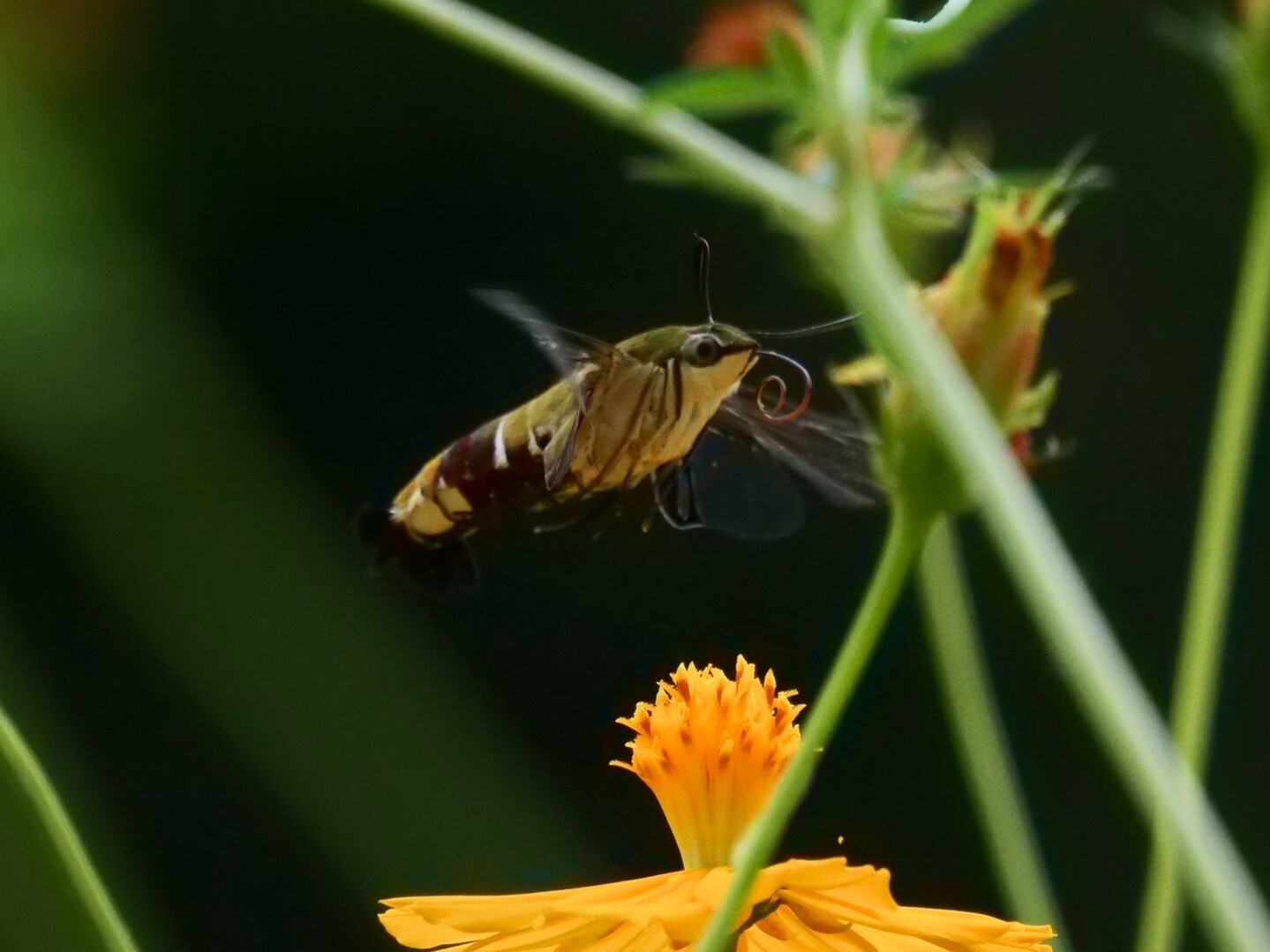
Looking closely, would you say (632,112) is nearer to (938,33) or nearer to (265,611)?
(938,33)

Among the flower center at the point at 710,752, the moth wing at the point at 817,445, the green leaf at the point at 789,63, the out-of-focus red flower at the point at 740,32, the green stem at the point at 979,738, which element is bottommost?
the green stem at the point at 979,738

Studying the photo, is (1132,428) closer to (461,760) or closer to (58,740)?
(461,760)

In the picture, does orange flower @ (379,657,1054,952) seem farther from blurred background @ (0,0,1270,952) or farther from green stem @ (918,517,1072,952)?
blurred background @ (0,0,1270,952)

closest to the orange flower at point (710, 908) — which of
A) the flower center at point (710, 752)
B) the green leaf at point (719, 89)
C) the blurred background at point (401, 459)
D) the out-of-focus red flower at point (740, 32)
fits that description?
the flower center at point (710, 752)

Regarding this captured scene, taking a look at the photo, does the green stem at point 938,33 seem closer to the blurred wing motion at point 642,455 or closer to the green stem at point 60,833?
the blurred wing motion at point 642,455

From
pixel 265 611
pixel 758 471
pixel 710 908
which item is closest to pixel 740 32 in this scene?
pixel 758 471

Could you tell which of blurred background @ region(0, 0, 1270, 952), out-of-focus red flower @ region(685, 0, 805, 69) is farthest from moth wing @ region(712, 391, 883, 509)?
blurred background @ region(0, 0, 1270, 952)
